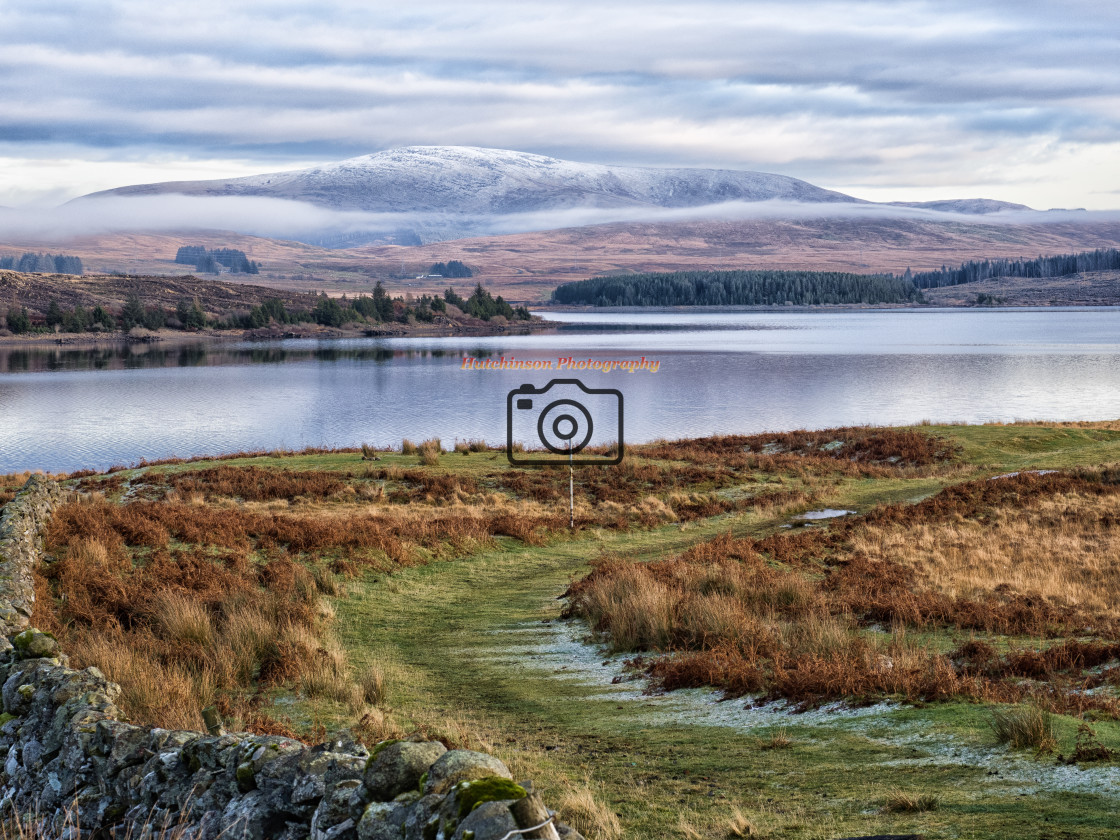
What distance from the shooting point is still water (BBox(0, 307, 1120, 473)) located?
2066 inches

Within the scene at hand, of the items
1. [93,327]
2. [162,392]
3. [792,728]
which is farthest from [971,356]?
[93,327]

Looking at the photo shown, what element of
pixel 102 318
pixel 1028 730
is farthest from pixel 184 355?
pixel 1028 730

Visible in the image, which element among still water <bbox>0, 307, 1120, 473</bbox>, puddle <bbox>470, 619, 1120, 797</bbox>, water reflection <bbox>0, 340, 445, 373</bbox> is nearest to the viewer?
puddle <bbox>470, 619, 1120, 797</bbox>

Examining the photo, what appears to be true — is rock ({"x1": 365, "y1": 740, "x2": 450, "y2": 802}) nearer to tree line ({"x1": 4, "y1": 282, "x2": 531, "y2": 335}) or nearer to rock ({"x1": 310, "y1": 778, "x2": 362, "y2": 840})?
rock ({"x1": 310, "y1": 778, "x2": 362, "y2": 840})

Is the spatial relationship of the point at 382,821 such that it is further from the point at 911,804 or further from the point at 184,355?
the point at 184,355

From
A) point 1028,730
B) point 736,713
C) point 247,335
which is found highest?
point 247,335

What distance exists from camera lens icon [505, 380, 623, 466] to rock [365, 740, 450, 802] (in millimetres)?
15482

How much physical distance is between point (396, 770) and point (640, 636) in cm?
732

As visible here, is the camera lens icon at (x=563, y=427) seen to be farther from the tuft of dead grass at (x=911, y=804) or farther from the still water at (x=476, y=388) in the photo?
the tuft of dead grass at (x=911, y=804)

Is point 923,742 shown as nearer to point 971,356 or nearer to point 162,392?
point 162,392

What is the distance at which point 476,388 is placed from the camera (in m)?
75.8

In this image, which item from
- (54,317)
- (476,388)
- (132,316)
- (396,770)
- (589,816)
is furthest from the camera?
(132,316)

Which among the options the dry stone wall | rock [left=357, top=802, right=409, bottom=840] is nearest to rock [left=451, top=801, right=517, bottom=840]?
the dry stone wall

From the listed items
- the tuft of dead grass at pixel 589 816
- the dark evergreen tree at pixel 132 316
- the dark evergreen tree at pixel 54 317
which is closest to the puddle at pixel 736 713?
the tuft of dead grass at pixel 589 816
